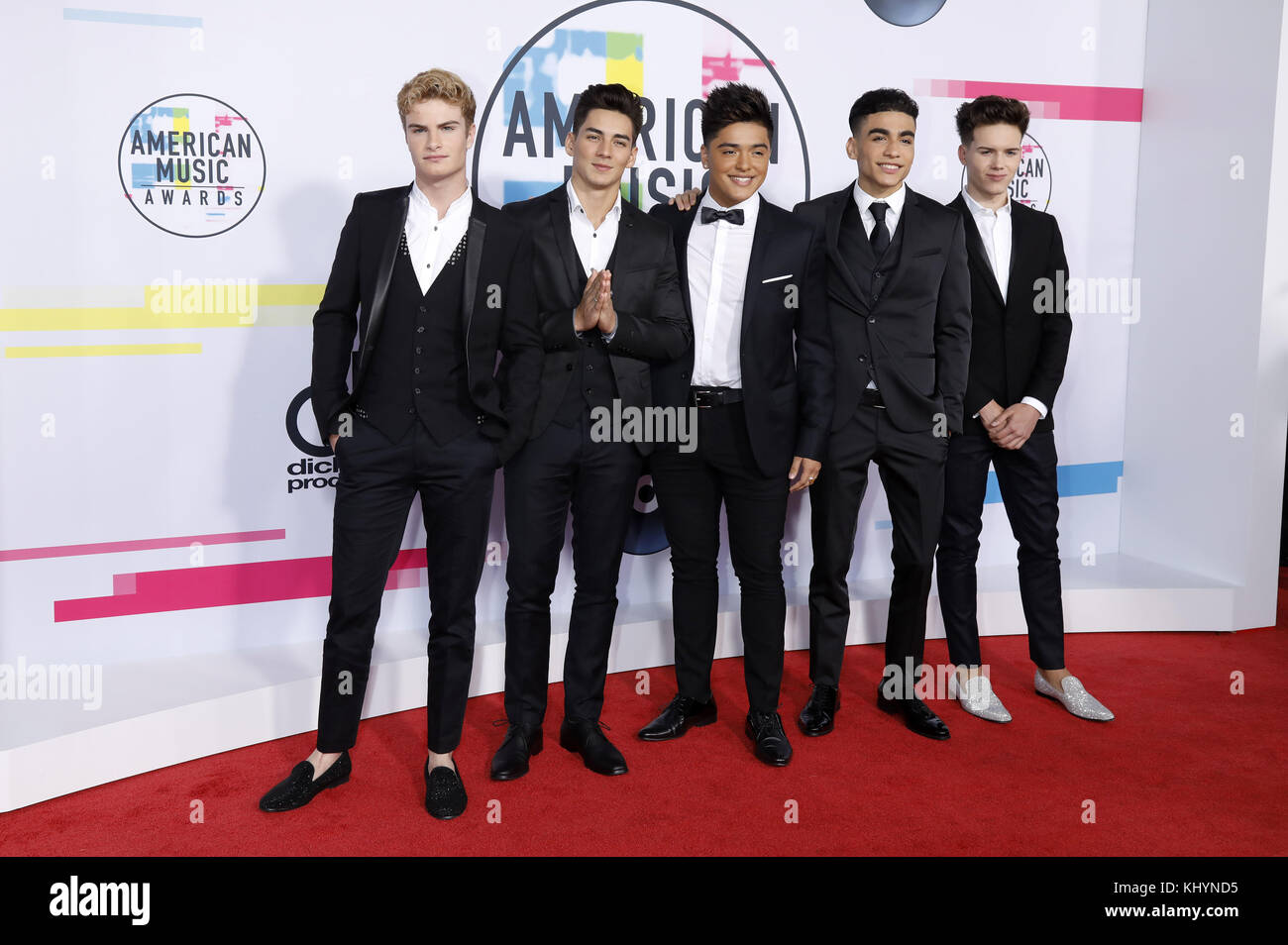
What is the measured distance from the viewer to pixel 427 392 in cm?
290

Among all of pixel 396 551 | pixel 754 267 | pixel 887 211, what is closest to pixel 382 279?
pixel 396 551

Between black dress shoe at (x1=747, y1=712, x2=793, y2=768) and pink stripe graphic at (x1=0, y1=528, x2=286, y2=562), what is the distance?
180 cm

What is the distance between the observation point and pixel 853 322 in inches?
136

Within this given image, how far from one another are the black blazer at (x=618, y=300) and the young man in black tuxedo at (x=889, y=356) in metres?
0.57

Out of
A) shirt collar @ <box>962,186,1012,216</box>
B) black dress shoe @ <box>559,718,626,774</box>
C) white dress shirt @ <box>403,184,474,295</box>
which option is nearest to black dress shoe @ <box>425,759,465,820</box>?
black dress shoe @ <box>559,718,626,774</box>

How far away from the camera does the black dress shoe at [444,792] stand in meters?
2.95

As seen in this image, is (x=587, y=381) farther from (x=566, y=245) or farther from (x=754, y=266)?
(x=754, y=266)

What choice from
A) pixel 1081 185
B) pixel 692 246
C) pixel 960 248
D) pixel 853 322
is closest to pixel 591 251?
pixel 692 246

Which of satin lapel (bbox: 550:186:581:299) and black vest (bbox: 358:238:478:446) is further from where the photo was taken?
satin lapel (bbox: 550:186:581:299)

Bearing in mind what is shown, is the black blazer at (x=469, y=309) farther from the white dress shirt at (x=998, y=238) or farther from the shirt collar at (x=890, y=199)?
the white dress shirt at (x=998, y=238)

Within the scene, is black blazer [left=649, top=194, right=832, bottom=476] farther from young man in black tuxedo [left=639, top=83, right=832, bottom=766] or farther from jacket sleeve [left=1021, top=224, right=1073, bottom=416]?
jacket sleeve [left=1021, top=224, right=1073, bottom=416]

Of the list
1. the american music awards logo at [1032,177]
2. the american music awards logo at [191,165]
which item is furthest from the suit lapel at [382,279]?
the american music awards logo at [1032,177]

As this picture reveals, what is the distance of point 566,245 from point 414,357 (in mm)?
577

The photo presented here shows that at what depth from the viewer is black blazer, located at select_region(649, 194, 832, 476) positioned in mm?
3229
